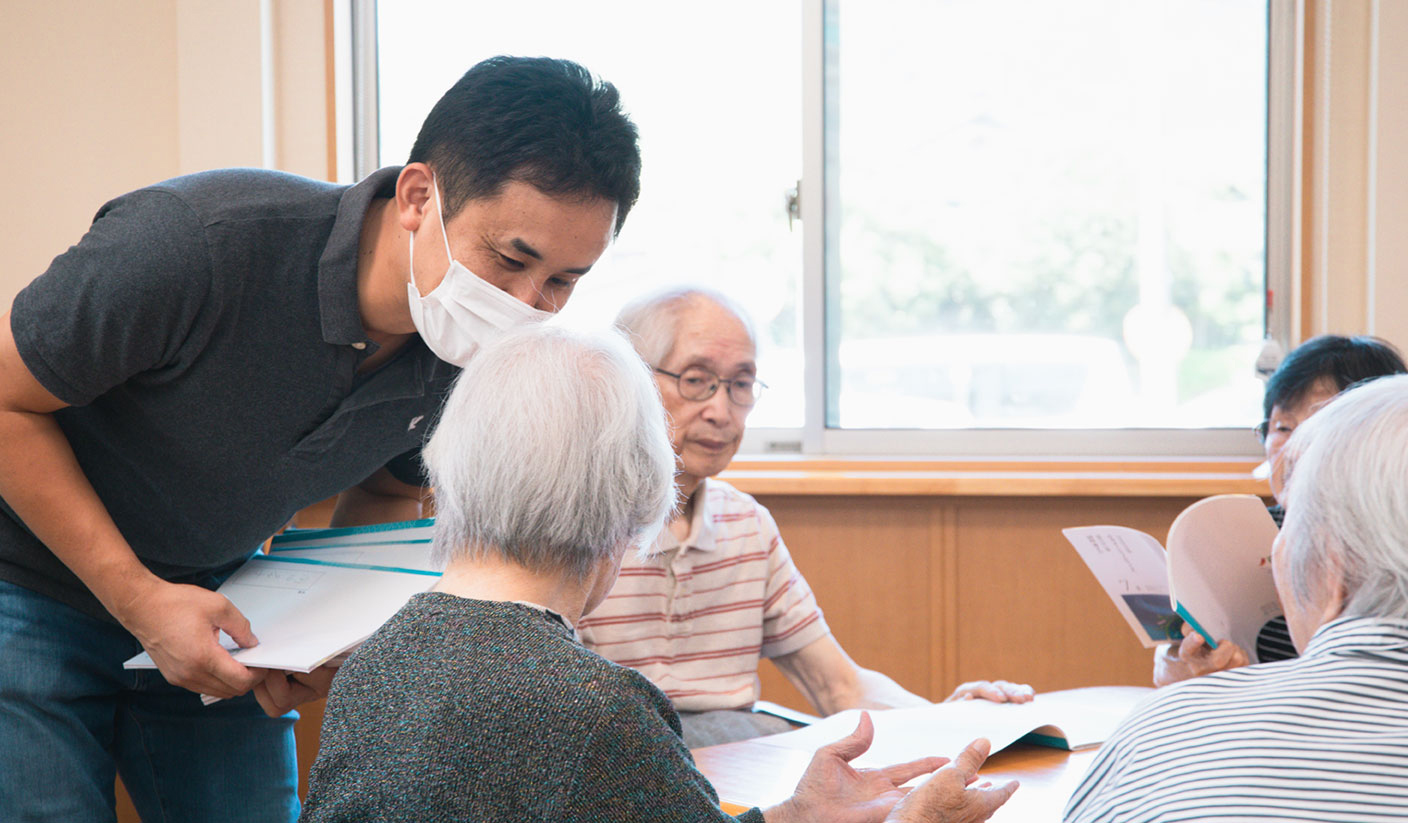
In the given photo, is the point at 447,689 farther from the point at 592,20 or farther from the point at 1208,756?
the point at 592,20

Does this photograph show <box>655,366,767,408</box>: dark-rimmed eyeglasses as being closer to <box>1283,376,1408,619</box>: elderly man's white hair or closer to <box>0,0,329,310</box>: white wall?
<box>1283,376,1408,619</box>: elderly man's white hair

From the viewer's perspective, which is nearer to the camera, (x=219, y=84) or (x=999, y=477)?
(x=999, y=477)

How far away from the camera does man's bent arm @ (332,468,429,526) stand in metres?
1.71

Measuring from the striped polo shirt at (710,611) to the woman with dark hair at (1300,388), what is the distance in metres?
0.66

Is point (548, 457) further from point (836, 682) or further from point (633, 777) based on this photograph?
point (836, 682)

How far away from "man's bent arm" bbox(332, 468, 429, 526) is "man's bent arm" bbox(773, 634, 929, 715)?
30.1 inches

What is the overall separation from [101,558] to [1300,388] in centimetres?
195

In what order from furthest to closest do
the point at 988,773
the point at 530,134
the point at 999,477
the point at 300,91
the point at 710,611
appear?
the point at 300,91
the point at 999,477
the point at 710,611
the point at 988,773
the point at 530,134

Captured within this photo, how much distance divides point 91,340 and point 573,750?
72cm

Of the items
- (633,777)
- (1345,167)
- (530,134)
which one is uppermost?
(1345,167)

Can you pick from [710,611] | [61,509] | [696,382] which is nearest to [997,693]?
[710,611]

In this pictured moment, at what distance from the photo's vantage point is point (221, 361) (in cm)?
131

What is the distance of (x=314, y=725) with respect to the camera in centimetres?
217

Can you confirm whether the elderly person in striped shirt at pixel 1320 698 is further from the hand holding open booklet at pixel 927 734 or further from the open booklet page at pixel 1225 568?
the open booklet page at pixel 1225 568
